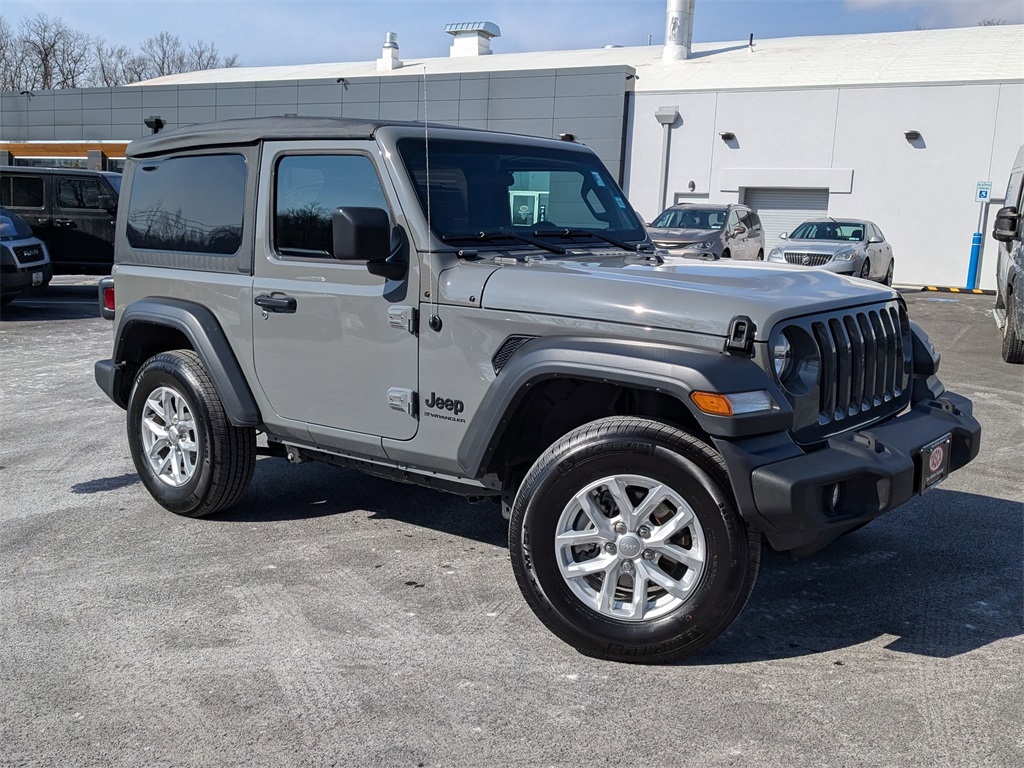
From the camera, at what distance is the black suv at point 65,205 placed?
15.9 meters

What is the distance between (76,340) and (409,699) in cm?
998

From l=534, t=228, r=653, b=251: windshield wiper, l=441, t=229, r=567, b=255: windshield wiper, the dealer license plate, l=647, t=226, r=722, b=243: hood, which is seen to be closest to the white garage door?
l=647, t=226, r=722, b=243: hood

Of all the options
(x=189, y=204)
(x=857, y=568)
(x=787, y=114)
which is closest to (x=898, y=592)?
(x=857, y=568)

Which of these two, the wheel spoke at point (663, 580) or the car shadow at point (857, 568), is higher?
the wheel spoke at point (663, 580)

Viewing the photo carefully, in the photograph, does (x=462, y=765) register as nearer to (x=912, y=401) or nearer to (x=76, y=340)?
(x=912, y=401)

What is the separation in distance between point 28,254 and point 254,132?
10.6 metres

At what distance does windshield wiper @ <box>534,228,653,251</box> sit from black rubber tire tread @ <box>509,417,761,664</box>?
4.19ft

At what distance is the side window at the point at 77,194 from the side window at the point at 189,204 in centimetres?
1154

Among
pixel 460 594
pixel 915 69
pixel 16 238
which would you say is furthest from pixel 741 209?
pixel 460 594

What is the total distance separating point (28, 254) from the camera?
1382cm

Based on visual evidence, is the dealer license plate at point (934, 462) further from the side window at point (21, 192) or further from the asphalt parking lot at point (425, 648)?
the side window at point (21, 192)

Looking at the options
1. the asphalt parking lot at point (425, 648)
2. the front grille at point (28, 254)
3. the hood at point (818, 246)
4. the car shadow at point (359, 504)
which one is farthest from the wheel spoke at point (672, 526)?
the hood at point (818, 246)

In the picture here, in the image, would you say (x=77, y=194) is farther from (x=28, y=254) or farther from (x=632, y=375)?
(x=632, y=375)

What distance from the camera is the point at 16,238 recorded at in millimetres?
13664
